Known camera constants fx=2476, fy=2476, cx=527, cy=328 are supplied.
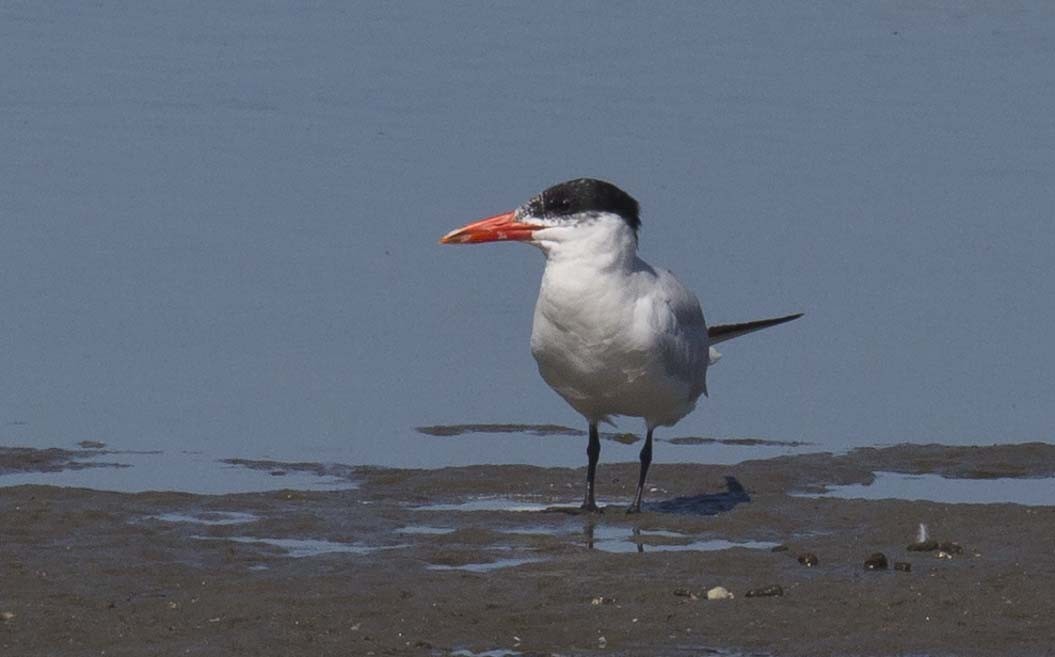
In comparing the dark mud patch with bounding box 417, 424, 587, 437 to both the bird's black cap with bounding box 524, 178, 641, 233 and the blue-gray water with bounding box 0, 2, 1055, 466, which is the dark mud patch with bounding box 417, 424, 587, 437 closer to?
the blue-gray water with bounding box 0, 2, 1055, 466

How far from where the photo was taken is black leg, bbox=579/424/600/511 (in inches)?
391

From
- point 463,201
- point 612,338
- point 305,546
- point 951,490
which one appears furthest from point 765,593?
point 463,201

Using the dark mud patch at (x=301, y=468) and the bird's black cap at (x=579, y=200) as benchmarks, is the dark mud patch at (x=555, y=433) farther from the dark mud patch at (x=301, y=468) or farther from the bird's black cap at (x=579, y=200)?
the bird's black cap at (x=579, y=200)

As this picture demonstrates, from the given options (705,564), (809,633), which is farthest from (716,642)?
(705,564)

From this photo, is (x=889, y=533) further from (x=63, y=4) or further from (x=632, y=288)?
(x=63, y=4)

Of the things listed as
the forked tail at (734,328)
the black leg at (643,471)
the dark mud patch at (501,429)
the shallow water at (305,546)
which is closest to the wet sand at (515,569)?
the shallow water at (305,546)

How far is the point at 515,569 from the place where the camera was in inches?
337

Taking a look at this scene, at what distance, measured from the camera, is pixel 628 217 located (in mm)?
9844

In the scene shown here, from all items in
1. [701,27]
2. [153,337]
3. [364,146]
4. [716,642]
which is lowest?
[716,642]

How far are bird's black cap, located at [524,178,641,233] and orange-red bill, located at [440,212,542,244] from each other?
0.25 feet

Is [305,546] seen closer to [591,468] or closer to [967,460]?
[591,468]

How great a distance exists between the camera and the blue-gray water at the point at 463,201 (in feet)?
37.9

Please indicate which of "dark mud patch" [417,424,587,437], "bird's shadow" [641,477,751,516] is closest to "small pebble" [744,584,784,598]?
"bird's shadow" [641,477,751,516]

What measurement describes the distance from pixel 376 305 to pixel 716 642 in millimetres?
5476
